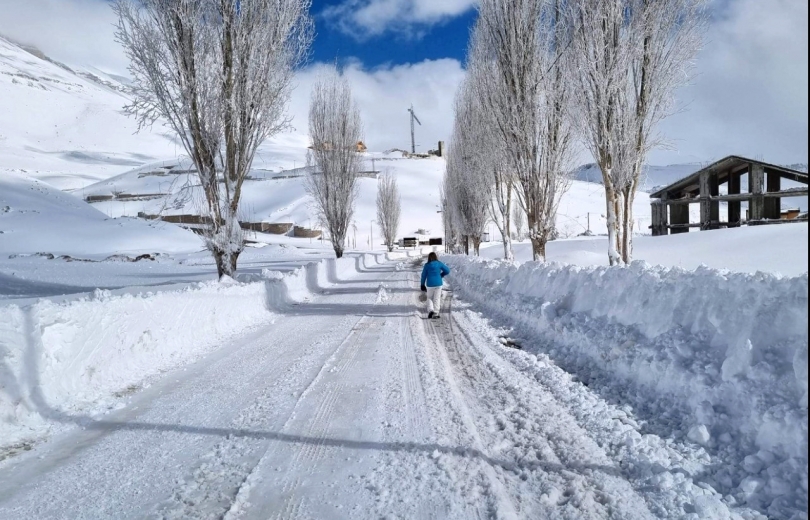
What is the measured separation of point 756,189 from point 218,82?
95.5 feet

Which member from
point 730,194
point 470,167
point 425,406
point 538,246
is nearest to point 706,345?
point 425,406

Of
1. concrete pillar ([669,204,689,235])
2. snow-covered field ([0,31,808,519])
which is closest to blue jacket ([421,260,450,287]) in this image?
snow-covered field ([0,31,808,519])

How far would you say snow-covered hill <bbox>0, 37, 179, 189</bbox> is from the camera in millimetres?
117750

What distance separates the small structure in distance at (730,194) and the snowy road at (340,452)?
28.0 metres

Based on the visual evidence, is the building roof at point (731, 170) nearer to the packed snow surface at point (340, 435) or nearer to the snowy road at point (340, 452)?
the packed snow surface at point (340, 435)

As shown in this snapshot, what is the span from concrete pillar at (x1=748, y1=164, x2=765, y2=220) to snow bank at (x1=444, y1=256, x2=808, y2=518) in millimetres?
25715

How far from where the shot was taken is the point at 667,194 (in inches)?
1216

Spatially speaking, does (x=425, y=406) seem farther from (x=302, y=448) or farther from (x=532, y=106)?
(x=532, y=106)

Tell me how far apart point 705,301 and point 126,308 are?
7269 mm

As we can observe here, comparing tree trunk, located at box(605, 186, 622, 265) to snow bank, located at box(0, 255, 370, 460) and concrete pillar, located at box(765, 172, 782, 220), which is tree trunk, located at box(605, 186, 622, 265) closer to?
snow bank, located at box(0, 255, 370, 460)

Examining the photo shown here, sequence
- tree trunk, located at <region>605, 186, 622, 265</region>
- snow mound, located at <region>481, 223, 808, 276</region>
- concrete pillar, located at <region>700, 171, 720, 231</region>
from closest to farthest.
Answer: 1. tree trunk, located at <region>605, 186, 622, 265</region>
2. snow mound, located at <region>481, 223, 808, 276</region>
3. concrete pillar, located at <region>700, 171, 720, 231</region>

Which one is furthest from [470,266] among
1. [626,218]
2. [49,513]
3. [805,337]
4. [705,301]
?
[49,513]

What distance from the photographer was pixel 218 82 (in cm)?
1199

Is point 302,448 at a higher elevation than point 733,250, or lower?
lower
